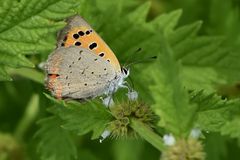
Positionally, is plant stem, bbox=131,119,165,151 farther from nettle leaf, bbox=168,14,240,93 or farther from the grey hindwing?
nettle leaf, bbox=168,14,240,93

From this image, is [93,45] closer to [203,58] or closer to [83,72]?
[83,72]

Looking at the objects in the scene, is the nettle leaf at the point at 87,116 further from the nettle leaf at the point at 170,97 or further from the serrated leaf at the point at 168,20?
the serrated leaf at the point at 168,20

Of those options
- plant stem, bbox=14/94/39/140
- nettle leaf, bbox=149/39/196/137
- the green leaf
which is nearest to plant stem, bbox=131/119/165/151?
nettle leaf, bbox=149/39/196/137

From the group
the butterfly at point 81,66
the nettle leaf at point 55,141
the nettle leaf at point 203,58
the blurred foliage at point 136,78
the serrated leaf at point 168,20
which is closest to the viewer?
the blurred foliage at point 136,78

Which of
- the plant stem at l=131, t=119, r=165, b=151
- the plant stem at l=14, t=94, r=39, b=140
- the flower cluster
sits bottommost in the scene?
the plant stem at l=131, t=119, r=165, b=151

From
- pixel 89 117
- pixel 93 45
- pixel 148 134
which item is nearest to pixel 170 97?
pixel 148 134

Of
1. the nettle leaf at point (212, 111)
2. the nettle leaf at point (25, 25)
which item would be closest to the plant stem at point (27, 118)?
the nettle leaf at point (25, 25)
